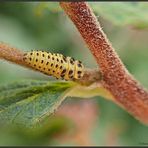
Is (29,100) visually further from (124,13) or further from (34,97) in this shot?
(124,13)

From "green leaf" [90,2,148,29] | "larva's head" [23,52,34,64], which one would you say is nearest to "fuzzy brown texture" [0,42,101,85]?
"larva's head" [23,52,34,64]

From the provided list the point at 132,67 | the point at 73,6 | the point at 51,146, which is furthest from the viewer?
the point at 132,67

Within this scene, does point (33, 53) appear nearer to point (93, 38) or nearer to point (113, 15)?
point (93, 38)

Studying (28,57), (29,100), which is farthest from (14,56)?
(29,100)

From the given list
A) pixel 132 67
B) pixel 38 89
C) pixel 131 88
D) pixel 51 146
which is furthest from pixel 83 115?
pixel 131 88

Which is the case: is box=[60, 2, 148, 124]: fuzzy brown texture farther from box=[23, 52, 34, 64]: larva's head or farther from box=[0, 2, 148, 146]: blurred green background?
box=[0, 2, 148, 146]: blurred green background

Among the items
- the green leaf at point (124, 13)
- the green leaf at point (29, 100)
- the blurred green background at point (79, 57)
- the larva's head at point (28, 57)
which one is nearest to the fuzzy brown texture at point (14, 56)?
the larva's head at point (28, 57)

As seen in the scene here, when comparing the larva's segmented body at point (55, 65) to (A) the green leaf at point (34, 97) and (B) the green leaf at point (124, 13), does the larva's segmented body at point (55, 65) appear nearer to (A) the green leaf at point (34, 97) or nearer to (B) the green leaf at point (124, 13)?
(A) the green leaf at point (34, 97)
